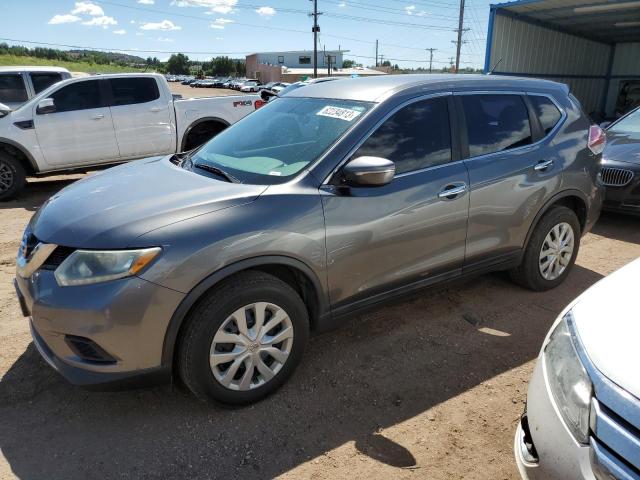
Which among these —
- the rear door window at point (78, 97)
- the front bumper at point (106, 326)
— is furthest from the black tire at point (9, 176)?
the front bumper at point (106, 326)

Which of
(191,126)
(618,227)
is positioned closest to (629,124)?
(618,227)

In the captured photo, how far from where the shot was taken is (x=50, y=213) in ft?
9.14

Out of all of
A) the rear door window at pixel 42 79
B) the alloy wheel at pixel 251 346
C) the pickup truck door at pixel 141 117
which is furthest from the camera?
the rear door window at pixel 42 79

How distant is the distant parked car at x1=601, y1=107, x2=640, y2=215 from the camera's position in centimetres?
611

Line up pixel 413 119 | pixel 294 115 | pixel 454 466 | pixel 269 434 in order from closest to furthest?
pixel 454 466
pixel 269 434
pixel 413 119
pixel 294 115

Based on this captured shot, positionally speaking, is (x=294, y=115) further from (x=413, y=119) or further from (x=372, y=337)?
(x=372, y=337)

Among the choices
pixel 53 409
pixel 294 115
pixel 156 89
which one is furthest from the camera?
pixel 156 89

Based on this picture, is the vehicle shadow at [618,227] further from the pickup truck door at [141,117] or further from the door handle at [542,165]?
the pickup truck door at [141,117]

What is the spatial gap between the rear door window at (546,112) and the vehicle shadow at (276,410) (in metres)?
1.60

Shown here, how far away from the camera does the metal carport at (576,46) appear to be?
15.0 metres

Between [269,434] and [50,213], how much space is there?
5.65 ft

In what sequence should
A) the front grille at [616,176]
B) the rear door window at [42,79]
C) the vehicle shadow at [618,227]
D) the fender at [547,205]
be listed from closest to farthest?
the fender at [547,205] → the vehicle shadow at [618,227] → the front grille at [616,176] → the rear door window at [42,79]

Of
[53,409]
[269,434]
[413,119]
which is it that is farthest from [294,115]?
[53,409]

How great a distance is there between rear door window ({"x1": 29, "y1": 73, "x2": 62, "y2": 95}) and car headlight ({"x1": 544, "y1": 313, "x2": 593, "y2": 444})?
10.7 meters
